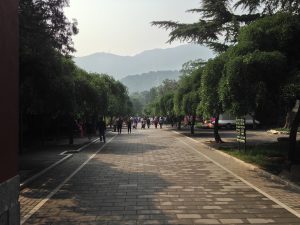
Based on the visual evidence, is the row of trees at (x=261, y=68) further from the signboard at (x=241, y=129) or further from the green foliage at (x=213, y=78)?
the signboard at (x=241, y=129)

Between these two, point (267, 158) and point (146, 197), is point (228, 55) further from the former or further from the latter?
point (146, 197)

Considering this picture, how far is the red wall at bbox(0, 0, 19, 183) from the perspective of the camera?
5.73 metres

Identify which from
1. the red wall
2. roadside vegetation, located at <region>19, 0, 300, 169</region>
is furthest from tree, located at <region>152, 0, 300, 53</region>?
the red wall

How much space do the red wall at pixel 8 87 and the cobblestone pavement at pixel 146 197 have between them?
109 inches

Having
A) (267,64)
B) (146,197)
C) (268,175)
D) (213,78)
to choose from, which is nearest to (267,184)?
(268,175)

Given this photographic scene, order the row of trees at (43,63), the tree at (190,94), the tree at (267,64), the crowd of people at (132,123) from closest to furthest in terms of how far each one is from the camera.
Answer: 1. the tree at (267,64)
2. the row of trees at (43,63)
3. the tree at (190,94)
4. the crowd of people at (132,123)

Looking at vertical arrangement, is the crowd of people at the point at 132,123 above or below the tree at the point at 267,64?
below

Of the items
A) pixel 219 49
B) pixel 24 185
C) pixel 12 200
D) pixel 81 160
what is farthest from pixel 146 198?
pixel 219 49

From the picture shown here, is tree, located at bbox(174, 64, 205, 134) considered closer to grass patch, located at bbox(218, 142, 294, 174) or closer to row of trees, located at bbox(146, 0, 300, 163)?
grass patch, located at bbox(218, 142, 294, 174)

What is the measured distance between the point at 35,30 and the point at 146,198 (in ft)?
25.0

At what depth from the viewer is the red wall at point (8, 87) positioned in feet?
18.8

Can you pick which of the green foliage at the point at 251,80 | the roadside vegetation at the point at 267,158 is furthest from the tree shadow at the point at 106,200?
the roadside vegetation at the point at 267,158

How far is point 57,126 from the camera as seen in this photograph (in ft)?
111

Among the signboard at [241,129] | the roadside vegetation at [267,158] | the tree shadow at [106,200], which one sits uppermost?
the signboard at [241,129]
